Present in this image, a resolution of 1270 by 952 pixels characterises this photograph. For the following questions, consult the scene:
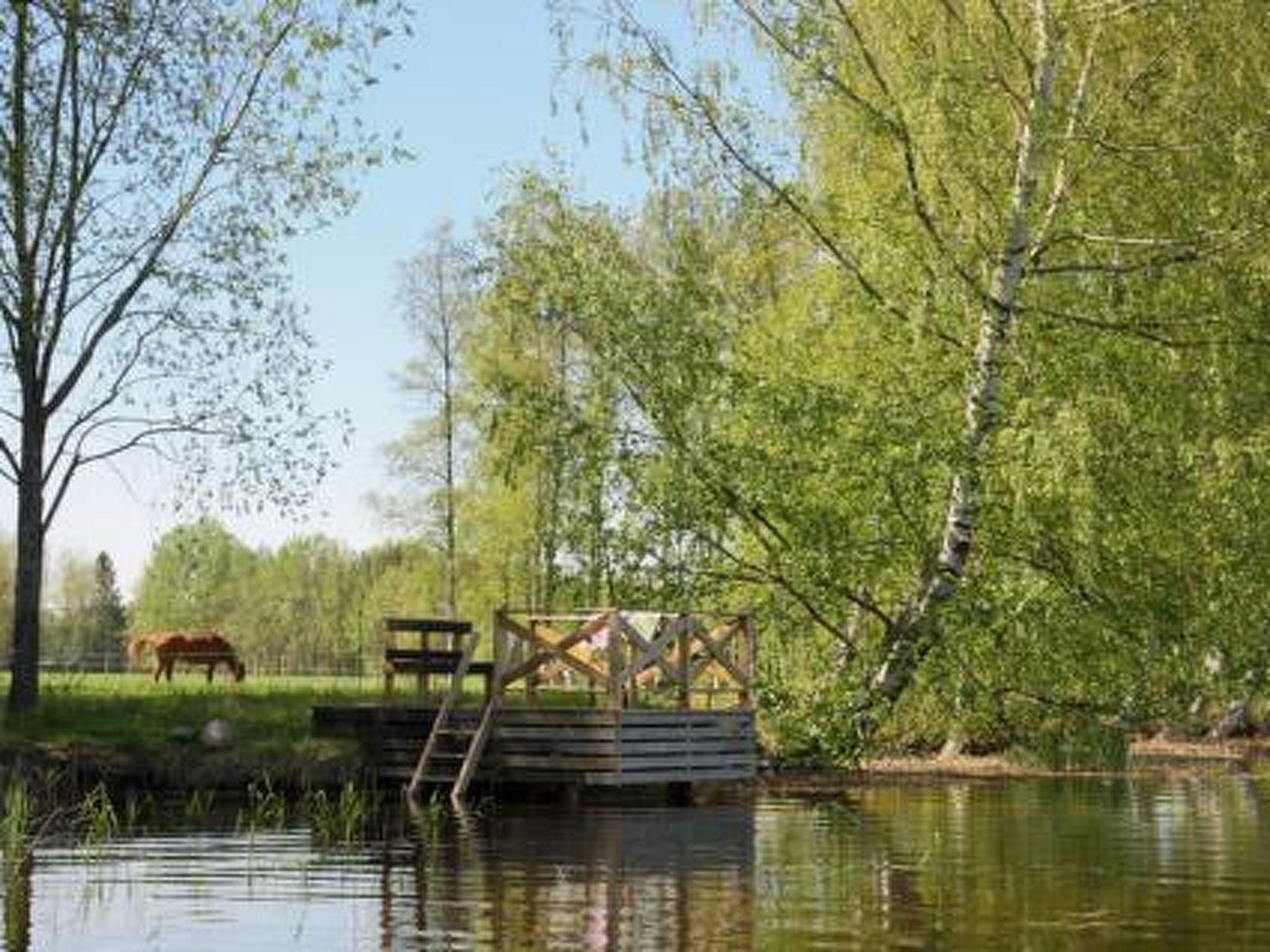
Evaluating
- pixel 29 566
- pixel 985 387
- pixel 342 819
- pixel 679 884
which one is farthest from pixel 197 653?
pixel 679 884

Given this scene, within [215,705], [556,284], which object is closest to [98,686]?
[215,705]

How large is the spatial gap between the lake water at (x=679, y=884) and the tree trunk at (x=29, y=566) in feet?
24.6

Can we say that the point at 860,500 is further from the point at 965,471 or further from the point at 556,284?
the point at 556,284

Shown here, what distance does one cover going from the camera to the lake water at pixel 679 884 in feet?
44.5

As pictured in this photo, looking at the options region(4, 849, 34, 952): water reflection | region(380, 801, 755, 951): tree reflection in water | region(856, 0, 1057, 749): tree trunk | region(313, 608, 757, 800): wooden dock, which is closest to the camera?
region(4, 849, 34, 952): water reflection

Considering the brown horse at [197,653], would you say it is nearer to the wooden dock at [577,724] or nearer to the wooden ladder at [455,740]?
the wooden dock at [577,724]

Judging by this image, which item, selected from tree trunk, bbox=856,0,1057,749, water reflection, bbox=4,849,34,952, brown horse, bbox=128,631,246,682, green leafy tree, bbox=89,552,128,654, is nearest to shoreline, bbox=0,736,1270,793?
tree trunk, bbox=856,0,1057,749

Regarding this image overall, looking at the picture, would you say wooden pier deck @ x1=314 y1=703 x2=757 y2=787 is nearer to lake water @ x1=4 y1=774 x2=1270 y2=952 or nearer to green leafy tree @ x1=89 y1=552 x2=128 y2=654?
lake water @ x1=4 y1=774 x2=1270 y2=952

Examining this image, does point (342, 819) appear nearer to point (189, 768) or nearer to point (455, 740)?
point (189, 768)

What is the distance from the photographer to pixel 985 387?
2373 centimetres

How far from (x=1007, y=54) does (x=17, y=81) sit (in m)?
14.1

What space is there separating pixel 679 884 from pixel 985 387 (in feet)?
29.6

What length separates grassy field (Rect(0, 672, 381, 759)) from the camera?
26.7 m

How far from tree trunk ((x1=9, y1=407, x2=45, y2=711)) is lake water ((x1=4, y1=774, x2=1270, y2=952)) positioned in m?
7.51
